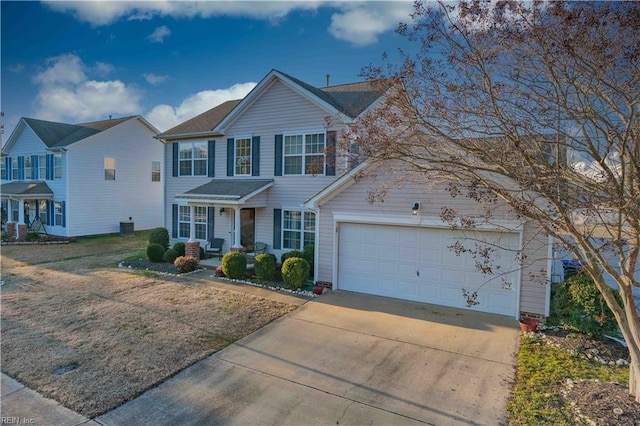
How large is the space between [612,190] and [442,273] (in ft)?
18.0

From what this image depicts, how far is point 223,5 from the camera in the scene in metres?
11.5

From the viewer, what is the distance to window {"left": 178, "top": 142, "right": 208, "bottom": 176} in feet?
55.7

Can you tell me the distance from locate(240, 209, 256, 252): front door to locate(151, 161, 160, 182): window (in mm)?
14747

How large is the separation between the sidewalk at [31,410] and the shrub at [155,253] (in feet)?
31.2

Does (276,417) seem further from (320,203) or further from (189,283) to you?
(189,283)

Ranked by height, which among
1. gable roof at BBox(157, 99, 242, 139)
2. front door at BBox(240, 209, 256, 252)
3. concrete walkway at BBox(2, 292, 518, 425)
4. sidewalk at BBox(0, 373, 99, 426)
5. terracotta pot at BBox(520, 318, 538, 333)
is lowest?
sidewalk at BBox(0, 373, 99, 426)

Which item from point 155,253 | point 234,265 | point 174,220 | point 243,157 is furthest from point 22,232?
point 234,265

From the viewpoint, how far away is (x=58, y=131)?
2445 cm

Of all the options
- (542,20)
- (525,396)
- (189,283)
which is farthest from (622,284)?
(189,283)

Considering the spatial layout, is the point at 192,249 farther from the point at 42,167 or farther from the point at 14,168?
the point at 14,168

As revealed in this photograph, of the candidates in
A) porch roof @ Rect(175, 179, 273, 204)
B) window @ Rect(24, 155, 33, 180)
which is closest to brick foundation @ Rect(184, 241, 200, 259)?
porch roof @ Rect(175, 179, 273, 204)

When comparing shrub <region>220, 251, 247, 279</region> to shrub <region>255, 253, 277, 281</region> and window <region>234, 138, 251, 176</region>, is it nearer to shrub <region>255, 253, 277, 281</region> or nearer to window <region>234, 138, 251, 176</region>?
shrub <region>255, 253, 277, 281</region>

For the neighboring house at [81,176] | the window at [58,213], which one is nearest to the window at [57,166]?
the neighboring house at [81,176]

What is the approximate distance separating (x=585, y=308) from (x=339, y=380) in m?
5.32
